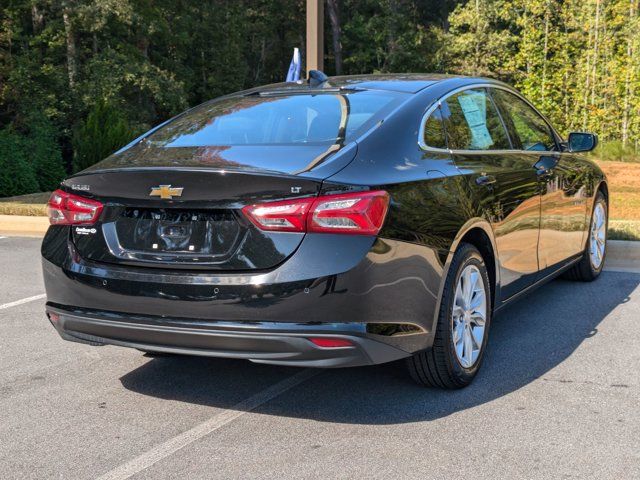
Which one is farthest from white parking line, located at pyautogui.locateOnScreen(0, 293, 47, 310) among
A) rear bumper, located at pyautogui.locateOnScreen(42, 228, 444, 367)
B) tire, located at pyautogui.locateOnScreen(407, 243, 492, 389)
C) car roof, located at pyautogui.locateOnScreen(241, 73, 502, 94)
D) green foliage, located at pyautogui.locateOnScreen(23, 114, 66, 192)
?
green foliage, located at pyautogui.locateOnScreen(23, 114, 66, 192)

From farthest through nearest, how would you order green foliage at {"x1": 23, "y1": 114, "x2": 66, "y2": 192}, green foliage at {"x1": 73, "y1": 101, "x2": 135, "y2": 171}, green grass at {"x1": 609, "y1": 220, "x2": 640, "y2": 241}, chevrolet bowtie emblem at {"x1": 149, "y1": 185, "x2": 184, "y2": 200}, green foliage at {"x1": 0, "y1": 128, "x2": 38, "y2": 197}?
green foliage at {"x1": 23, "y1": 114, "x2": 66, "y2": 192}, green foliage at {"x1": 73, "y1": 101, "x2": 135, "y2": 171}, green foliage at {"x1": 0, "y1": 128, "x2": 38, "y2": 197}, green grass at {"x1": 609, "y1": 220, "x2": 640, "y2": 241}, chevrolet bowtie emblem at {"x1": 149, "y1": 185, "x2": 184, "y2": 200}

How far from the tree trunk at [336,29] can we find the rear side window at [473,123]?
3857 cm

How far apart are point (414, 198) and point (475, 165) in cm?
86

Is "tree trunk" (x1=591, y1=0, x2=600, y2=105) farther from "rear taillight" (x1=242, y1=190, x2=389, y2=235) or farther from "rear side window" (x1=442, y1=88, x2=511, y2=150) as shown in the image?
"rear taillight" (x1=242, y1=190, x2=389, y2=235)

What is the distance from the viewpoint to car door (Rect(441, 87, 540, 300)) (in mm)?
4816

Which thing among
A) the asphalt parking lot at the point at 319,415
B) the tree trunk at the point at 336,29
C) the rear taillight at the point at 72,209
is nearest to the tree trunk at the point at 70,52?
the tree trunk at the point at 336,29

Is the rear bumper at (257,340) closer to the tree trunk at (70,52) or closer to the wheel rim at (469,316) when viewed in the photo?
the wheel rim at (469,316)

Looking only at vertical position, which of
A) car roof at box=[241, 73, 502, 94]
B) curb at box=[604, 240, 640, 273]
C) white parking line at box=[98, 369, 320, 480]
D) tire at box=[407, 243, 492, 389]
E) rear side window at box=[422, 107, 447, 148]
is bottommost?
curb at box=[604, 240, 640, 273]

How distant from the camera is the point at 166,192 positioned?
394 cm

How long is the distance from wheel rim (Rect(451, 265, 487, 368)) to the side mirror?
7.28 feet

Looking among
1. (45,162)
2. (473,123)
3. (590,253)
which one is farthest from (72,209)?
(45,162)

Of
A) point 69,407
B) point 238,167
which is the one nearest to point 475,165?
point 238,167

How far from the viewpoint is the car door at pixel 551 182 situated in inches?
226

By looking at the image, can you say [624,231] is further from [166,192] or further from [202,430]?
[166,192]
